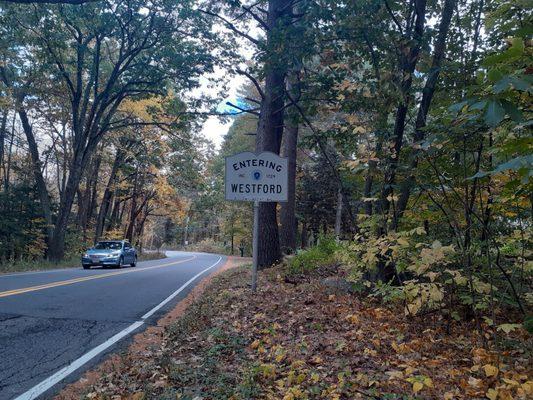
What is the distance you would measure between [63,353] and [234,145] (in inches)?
1135

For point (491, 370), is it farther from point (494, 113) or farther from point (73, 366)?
point (73, 366)

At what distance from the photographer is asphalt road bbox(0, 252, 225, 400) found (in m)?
5.16

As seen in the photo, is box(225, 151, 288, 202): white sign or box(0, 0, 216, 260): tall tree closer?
box(225, 151, 288, 202): white sign

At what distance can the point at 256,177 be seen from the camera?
8805 millimetres

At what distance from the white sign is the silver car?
53.6 ft

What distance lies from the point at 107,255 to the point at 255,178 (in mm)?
16686

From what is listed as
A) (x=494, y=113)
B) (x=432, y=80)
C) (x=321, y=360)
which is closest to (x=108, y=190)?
(x=432, y=80)

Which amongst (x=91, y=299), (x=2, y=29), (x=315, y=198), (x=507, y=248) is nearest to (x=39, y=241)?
(x=2, y=29)

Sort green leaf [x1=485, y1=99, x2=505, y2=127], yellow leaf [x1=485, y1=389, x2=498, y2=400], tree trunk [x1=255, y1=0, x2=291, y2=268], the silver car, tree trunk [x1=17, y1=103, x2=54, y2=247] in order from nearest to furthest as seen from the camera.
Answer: green leaf [x1=485, y1=99, x2=505, y2=127], yellow leaf [x1=485, y1=389, x2=498, y2=400], tree trunk [x1=255, y1=0, x2=291, y2=268], the silver car, tree trunk [x1=17, y1=103, x2=54, y2=247]

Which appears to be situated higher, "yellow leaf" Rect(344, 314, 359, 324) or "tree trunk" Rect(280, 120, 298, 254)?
"tree trunk" Rect(280, 120, 298, 254)

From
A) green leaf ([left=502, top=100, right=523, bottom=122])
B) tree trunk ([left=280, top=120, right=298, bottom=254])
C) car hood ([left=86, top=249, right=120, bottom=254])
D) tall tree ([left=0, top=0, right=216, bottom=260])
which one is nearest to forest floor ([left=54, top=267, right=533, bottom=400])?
green leaf ([left=502, top=100, right=523, bottom=122])

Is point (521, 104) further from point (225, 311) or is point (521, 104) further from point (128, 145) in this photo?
point (128, 145)

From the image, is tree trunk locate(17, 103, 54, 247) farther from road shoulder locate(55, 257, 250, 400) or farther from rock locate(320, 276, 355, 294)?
rock locate(320, 276, 355, 294)

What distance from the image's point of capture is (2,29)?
734 inches
